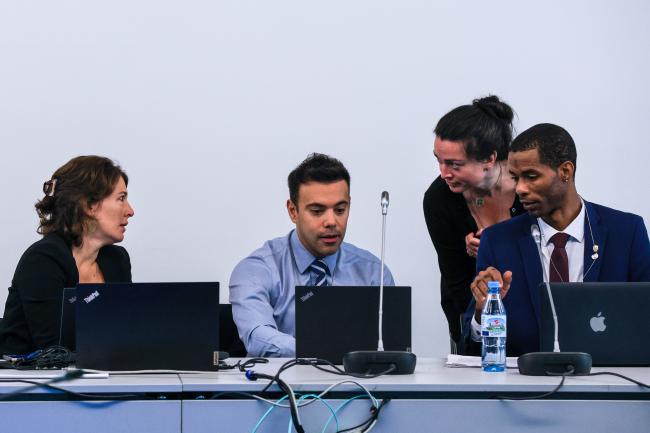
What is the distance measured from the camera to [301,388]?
2.00 meters

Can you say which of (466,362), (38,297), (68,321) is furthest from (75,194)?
(466,362)

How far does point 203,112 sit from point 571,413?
2.30 meters

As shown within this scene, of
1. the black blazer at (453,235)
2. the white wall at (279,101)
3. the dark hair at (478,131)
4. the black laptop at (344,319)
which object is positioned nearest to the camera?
the black laptop at (344,319)

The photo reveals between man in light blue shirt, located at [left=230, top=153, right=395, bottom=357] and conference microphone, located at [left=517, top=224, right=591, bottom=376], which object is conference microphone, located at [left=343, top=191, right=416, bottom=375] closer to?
conference microphone, located at [left=517, top=224, right=591, bottom=376]

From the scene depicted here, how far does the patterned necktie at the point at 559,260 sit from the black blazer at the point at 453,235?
54 cm

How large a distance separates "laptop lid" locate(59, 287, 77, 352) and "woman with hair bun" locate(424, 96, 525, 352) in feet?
4.36

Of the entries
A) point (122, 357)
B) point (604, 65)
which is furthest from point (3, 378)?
point (604, 65)

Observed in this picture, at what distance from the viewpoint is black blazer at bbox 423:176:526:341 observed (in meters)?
3.36

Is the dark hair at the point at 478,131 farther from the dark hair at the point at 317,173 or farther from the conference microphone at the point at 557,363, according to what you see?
the conference microphone at the point at 557,363

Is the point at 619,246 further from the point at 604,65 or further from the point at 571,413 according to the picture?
the point at 604,65

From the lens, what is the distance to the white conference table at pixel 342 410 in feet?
6.41

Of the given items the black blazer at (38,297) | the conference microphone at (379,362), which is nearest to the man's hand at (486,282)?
the conference microphone at (379,362)

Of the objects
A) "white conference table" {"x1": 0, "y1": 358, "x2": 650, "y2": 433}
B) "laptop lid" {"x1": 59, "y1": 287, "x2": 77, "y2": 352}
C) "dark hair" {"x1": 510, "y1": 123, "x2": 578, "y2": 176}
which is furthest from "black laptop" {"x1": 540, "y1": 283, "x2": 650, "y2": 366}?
"laptop lid" {"x1": 59, "y1": 287, "x2": 77, "y2": 352}

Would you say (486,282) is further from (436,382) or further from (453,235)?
(453,235)
